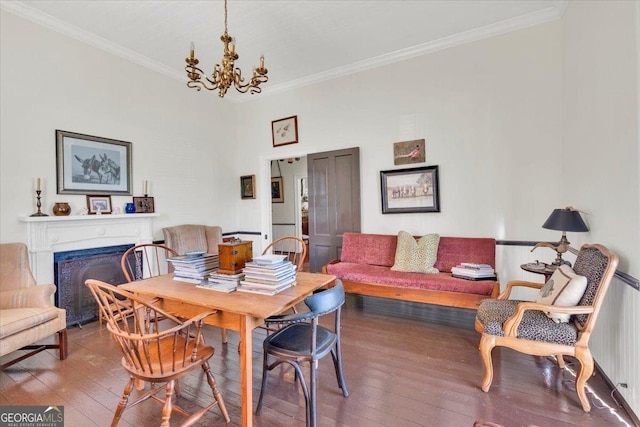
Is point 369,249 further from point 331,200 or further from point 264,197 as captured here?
point 264,197

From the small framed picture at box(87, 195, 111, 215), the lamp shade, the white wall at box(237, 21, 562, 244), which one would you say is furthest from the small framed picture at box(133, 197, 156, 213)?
the lamp shade

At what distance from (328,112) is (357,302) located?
2.74 meters

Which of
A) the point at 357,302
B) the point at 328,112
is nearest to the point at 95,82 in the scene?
the point at 328,112

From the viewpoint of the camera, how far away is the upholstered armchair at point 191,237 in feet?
13.4

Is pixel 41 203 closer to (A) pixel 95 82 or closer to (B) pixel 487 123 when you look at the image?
(A) pixel 95 82

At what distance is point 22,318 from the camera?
224 cm

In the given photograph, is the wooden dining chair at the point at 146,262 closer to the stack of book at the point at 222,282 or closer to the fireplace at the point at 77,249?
the fireplace at the point at 77,249

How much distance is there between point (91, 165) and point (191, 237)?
4.75 ft

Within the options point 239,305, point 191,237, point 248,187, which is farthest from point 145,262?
point 239,305

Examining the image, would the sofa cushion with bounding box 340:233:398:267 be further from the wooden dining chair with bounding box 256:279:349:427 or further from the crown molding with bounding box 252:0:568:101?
the crown molding with bounding box 252:0:568:101

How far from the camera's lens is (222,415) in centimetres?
181

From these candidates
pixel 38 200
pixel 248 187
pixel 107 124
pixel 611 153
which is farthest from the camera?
pixel 248 187

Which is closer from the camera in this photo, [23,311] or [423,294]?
[23,311]

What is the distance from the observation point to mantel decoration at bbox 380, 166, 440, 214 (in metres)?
3.80
